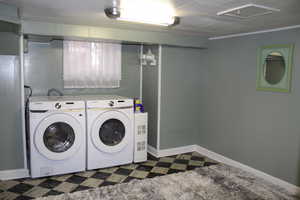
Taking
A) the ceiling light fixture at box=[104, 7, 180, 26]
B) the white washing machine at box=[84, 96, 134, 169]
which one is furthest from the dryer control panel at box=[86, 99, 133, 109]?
the ceiling light fixture at box=[104, 7, 180, 26]

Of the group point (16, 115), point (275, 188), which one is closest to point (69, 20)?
point (16, 115)

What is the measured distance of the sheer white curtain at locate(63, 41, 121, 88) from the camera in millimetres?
3965

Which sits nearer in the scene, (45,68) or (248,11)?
(248,11)

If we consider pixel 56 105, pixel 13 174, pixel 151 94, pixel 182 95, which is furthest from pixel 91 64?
pixel 13 174

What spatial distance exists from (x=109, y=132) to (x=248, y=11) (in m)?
2.62

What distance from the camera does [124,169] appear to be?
378 centimetres

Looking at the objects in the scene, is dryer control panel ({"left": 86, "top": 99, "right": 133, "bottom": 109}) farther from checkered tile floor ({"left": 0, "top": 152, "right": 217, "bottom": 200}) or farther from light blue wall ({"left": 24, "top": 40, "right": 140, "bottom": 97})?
checkered tile floor ({"left": 0, "top": 152, "right": 217, "bottom": 200})

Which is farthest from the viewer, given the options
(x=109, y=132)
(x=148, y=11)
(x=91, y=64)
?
(x=91, y=64)

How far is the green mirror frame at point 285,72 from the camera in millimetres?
3100

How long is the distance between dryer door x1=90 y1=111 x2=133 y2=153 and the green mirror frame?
6.96 ft

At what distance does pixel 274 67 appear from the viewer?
330cm

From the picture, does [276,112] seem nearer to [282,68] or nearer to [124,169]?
[282,68]

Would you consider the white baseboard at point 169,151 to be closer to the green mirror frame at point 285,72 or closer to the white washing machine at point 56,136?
the white washing machine at point 56,136

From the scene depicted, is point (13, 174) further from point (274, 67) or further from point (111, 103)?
point (274, 67)
